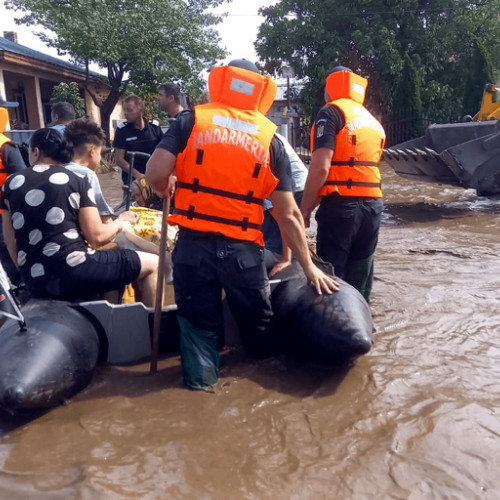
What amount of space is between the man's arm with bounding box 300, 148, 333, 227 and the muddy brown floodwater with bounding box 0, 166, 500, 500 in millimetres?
1090

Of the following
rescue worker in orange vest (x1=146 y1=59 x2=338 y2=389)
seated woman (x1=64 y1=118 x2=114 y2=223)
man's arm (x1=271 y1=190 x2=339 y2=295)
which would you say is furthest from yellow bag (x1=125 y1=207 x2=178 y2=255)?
man's arm (x1=271 y1=190 x2=339 y2=295)

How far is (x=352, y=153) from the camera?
4.10 metres

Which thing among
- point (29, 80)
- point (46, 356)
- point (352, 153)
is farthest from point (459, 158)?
point (29, 80)

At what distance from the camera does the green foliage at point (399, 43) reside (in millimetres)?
21672

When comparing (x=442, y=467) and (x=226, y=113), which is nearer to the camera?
(x=442, y=467)

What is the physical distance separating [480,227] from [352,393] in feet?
18.4

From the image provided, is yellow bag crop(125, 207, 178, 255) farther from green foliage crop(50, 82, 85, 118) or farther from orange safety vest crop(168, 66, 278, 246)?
green foliage crop(50, 82, 85, 118)

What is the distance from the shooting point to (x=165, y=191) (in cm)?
335

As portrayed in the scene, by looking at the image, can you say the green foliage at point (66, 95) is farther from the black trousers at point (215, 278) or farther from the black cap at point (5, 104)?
the black trousers at point (215, 278)

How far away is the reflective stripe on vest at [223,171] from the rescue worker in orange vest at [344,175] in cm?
88

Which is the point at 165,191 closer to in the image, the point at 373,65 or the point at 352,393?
the point at 352,393

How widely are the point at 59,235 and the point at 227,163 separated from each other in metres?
1.15

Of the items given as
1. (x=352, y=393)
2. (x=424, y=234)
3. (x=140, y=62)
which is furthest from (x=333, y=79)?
(x=140, y=62)

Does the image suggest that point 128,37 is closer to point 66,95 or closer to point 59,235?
point 66,95
